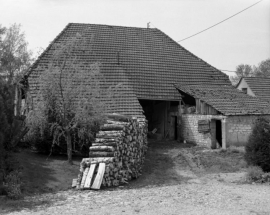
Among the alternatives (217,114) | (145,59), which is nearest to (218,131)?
(217,114)

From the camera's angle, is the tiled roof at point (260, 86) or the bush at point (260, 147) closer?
the bush at point (260, 147)

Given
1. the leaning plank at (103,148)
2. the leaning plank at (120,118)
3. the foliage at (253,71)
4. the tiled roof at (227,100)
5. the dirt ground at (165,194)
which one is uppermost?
the foliage at (253,71)

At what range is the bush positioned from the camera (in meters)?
13.3

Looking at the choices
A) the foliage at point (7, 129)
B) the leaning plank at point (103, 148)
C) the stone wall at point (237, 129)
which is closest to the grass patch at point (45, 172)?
the foliage at point (7, 129)

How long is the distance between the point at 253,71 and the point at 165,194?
6371 centimetres

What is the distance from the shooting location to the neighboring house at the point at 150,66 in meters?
23.1

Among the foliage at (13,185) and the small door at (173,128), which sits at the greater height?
the small door at (173,128)

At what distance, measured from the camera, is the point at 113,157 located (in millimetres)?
11852

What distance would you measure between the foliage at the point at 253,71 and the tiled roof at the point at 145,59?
38989mm

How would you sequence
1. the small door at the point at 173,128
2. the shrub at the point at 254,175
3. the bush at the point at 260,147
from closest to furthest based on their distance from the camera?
the shrub at the point at 254,175 → the bush at the point at 260,147 → the small door at the point at 173,128

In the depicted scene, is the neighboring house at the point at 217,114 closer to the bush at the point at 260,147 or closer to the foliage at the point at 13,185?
the bush at the point at 260,147

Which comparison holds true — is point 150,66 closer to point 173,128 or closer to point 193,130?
point 173,128

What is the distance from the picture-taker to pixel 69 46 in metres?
13.8

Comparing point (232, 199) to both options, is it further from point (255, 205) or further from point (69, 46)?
point (69, 46)
